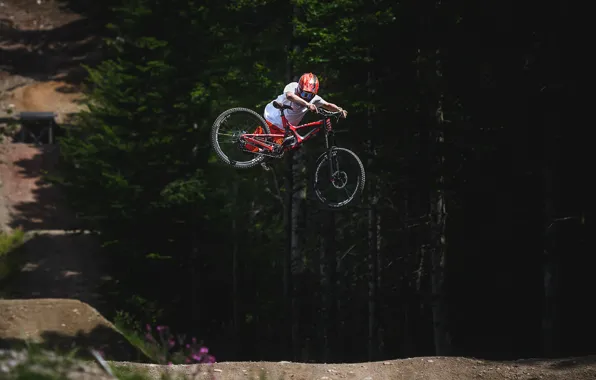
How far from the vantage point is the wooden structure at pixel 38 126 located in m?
55.7

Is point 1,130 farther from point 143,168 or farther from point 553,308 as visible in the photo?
point 553,308

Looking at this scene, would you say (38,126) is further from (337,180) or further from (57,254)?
(337,180)

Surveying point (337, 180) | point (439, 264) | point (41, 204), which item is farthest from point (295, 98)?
point (41, 204)

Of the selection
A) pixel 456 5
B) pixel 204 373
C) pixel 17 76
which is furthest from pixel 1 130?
pixel 204 373

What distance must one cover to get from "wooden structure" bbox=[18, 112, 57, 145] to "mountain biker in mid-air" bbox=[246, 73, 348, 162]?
4295cm

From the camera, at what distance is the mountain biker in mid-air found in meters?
13.7

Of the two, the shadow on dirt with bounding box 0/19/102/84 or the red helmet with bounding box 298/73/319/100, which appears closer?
the red helmet with bounding box 298/73/319/100

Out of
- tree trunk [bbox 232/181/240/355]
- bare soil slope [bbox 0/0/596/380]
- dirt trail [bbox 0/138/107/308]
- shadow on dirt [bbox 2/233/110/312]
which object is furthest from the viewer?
dirt trail [bbox 0/138/107/308]

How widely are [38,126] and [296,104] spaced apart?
46350 mm

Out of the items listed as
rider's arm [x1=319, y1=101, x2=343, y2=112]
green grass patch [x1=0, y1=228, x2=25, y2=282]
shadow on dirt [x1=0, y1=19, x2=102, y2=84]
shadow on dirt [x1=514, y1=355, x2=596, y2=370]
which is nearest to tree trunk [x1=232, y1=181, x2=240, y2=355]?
green grass patch [x1=0, y1=228, x2=25, y2=282]

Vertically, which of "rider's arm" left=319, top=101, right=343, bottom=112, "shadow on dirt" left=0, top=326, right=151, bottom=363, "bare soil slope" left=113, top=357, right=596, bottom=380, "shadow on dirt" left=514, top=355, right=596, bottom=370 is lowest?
"shadow on dirt" left=0, top=326, right=151, bottom=363

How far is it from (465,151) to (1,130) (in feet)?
134

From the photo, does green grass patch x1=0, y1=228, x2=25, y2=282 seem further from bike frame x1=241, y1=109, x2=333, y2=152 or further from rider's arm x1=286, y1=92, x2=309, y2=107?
rider's arm x1=286, y1=92, x2=309, y2=107

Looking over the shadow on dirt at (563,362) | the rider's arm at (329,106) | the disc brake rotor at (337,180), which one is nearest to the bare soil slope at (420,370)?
the shadow on dirt at (563,362)
